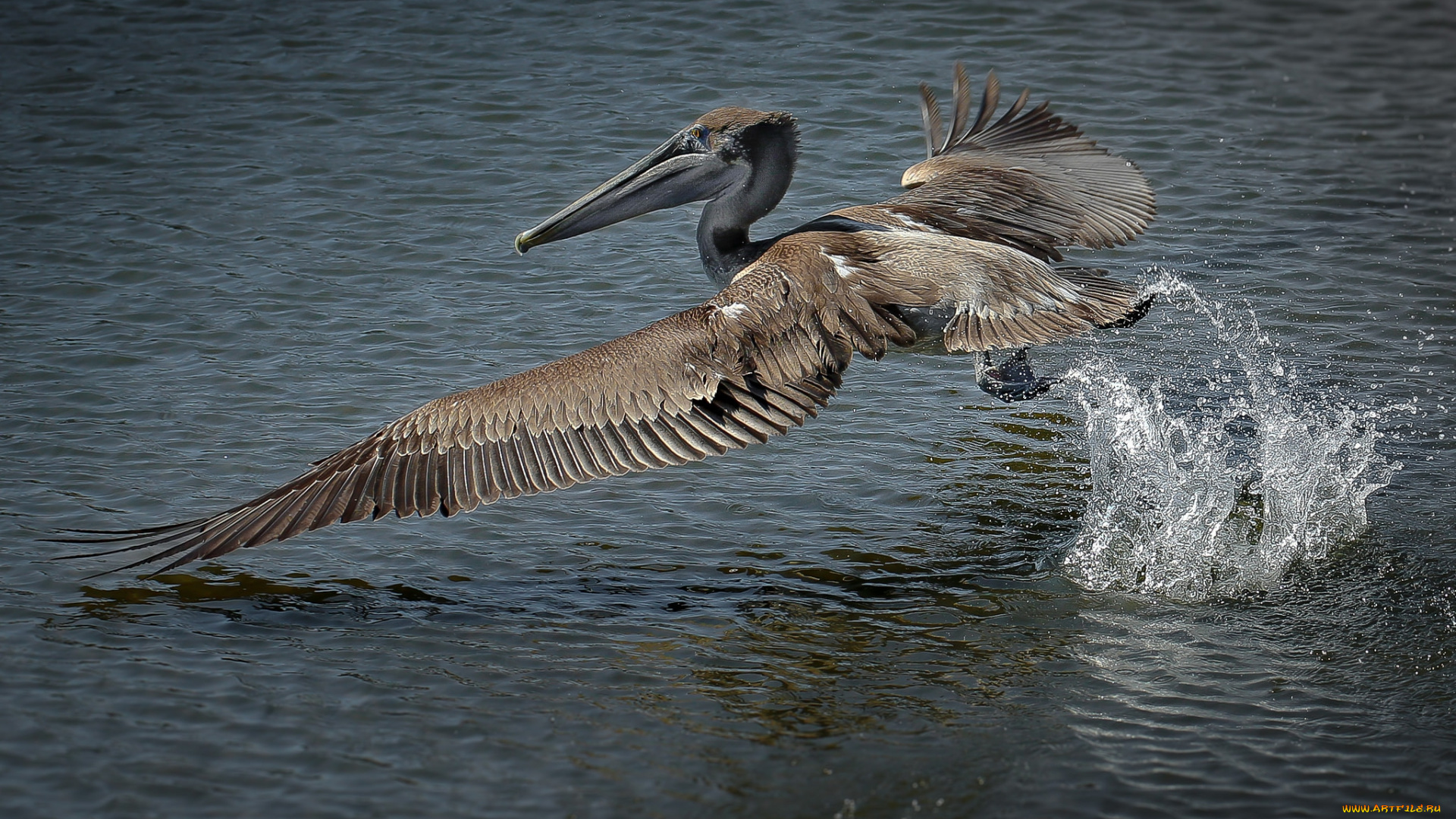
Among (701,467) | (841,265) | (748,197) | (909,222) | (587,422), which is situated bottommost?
(701,467)

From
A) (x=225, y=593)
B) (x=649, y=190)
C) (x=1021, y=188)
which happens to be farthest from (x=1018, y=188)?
(x=225, y=593)

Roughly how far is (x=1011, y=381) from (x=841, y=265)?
99 cm

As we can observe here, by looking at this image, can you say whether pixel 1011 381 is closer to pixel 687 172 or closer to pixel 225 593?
pixel 687 172

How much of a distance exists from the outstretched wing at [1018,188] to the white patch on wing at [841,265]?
1.75 ft

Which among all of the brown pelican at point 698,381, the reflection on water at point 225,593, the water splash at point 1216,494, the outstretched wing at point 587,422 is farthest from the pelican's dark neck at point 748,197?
the reflection on water at point 225,593

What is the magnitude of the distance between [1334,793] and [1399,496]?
216 cm

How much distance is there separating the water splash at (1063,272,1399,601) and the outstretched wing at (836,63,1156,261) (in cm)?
77

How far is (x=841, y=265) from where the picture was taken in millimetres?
5438

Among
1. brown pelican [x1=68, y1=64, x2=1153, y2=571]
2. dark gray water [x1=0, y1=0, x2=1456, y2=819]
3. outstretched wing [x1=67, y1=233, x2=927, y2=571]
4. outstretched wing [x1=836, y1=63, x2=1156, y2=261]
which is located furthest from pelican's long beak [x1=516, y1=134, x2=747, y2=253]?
dark gray water [x1=0, y1=0, x2=1456, y2=819]

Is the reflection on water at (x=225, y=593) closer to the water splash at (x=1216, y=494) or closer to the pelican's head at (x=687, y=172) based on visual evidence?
the pelican's head at (x=687, y=172)

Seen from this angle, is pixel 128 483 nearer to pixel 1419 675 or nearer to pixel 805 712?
pixel 805 712

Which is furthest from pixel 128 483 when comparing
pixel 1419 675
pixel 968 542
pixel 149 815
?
pixel 1419 675

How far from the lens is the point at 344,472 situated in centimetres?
516

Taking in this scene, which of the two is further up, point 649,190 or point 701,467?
point 649,190
